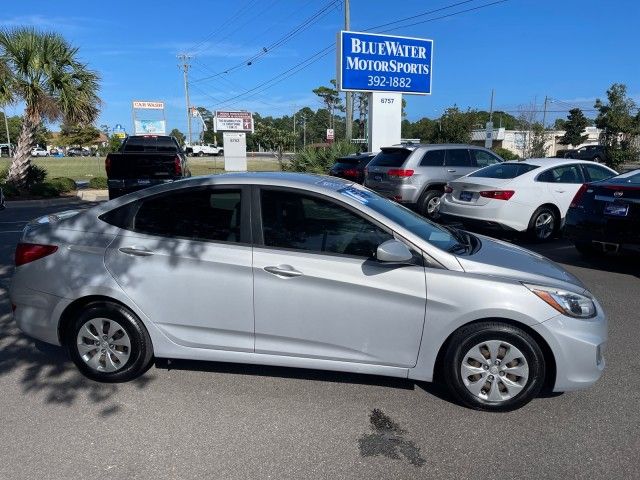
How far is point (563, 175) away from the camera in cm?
908

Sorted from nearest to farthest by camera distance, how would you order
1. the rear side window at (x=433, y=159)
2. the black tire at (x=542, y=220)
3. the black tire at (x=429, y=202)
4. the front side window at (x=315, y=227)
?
the front side window at (x=315, y=227) → the black tire at (x=542, y=220) → the black tire at (x=429, y=202) → the rear side window at (x=433, y=159)

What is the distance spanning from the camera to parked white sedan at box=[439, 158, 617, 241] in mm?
8516

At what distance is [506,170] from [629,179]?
8.08ft

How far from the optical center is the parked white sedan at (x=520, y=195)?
8516 mm

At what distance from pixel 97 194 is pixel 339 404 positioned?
1637cm

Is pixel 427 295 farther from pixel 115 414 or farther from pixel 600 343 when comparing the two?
pixel 115 414

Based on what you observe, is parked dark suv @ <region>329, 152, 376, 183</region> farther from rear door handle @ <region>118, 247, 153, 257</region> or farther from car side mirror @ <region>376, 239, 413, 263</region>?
car side mirror @ <region>376, 239, 413, 263</region>

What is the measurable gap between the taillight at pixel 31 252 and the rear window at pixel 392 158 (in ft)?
28.0

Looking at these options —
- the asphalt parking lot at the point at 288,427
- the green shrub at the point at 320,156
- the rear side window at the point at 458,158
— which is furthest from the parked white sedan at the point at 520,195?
the green shrub at the point at 320,156

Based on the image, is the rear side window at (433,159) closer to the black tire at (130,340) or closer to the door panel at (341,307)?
the door panel at (341,307)

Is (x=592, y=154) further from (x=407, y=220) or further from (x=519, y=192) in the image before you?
(x=407, y=220)

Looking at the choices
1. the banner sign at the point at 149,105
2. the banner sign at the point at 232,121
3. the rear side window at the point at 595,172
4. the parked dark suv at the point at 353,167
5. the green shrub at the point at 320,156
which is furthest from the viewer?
the banner sign at the point at 149,105

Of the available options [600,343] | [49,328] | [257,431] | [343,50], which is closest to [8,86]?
[343,50]

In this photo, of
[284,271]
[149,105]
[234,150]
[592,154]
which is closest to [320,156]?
[234,150]
